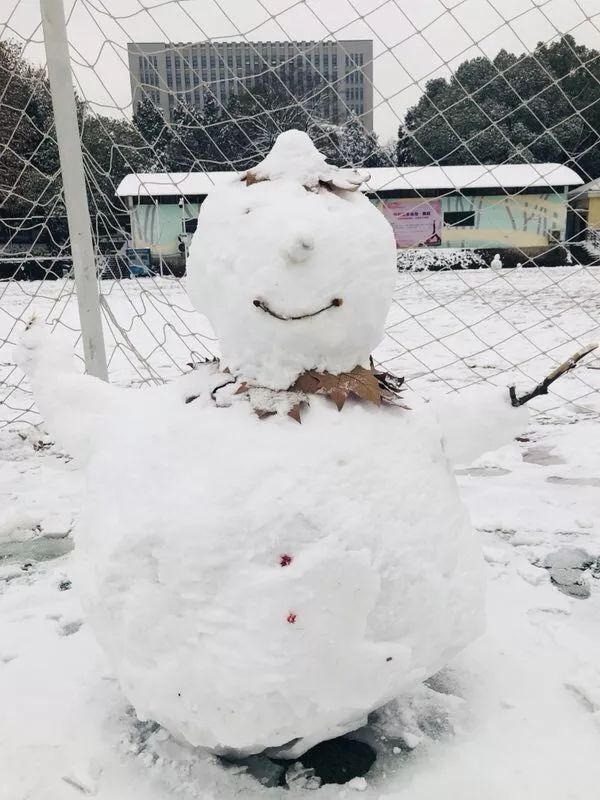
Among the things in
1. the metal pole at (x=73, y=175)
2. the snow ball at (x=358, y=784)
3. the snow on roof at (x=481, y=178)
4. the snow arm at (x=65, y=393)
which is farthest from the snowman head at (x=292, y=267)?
the snow on roof at (x=481, y=178)

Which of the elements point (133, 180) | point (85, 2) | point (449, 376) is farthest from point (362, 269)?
point (449, 376)

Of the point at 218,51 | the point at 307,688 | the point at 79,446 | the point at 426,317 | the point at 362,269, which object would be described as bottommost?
the point at 426,317

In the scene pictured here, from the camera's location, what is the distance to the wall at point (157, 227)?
15.7ft

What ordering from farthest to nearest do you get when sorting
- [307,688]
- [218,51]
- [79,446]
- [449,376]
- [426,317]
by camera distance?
[426,317] → [449,376] → [218,51] → [79,446] → [307,688]

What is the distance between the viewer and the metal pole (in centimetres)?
251

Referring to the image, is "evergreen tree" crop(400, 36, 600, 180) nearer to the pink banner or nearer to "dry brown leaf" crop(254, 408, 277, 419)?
the pink banner

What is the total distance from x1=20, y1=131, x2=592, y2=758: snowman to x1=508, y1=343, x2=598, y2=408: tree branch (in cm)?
2

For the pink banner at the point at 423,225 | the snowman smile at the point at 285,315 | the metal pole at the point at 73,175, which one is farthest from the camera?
the pink banner at the point at 423,225

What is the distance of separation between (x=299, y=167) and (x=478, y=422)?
23.7 inches

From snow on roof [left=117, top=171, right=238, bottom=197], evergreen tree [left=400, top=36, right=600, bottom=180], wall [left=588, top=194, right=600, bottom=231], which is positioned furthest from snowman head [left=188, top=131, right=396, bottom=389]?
wall [left=588, top=194, right=600, bottom=231]

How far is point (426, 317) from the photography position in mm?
7328

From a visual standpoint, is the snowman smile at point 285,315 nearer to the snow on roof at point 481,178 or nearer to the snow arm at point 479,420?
the snow arm at point 479,420

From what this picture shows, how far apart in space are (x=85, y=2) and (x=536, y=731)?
10.1 ft

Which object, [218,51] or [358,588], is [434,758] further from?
[218,51]
